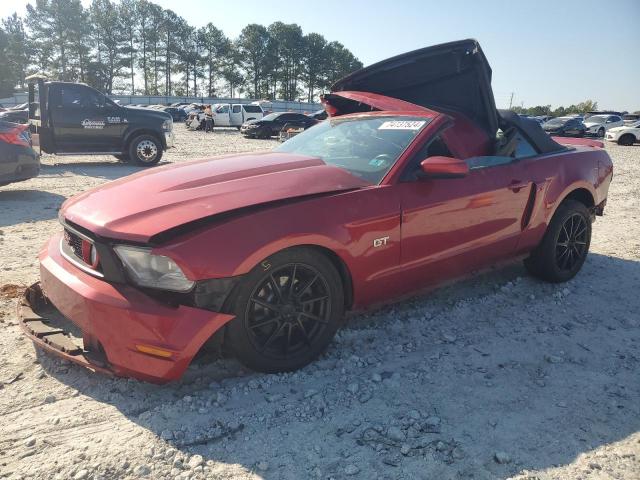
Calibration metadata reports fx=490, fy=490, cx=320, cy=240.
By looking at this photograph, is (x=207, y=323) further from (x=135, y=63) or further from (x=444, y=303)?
(x=135, y=63)

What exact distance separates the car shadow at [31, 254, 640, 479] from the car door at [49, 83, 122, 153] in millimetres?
9365

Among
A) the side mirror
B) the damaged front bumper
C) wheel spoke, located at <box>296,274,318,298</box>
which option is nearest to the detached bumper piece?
the damaged front bumper

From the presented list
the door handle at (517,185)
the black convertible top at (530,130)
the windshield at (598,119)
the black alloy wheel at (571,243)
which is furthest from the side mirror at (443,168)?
the windshield at (598,119)

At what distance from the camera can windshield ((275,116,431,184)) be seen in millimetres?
3180

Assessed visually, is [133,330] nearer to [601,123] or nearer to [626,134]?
[626,134]

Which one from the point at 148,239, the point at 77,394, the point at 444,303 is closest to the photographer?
the point at 148,239

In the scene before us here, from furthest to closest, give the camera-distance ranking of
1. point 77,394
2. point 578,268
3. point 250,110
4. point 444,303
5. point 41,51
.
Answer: point 41,51 < point 250,110 < point 578,268 < point 444,303 < point 77,394

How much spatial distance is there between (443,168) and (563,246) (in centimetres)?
191

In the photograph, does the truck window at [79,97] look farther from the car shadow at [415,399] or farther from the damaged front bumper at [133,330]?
the damaged front bumper at [133,330]

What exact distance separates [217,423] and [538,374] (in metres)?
1.85

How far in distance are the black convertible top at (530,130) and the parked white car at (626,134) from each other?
24034mm

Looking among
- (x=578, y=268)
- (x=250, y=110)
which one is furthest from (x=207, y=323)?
(x=250, y=110)

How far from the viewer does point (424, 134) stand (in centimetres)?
328

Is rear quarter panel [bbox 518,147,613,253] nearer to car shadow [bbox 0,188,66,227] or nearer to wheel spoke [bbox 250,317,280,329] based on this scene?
wheel spoke [bbox 250,317,280,329]
